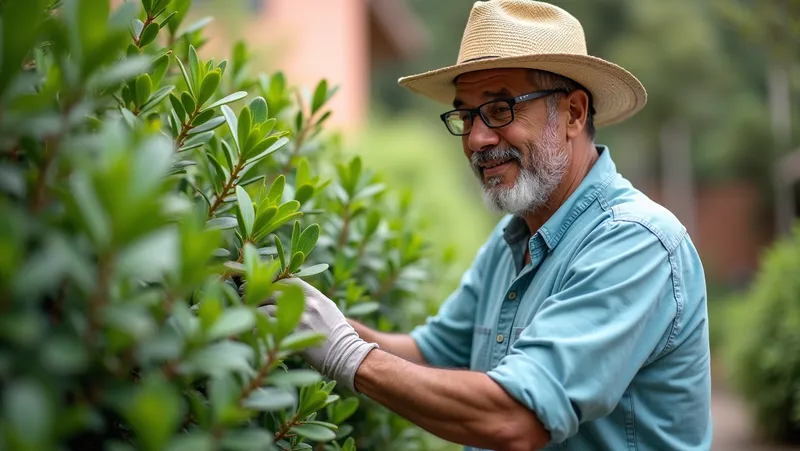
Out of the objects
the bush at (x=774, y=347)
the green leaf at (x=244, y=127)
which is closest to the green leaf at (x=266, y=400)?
the green leaf at (x=244, y=127)

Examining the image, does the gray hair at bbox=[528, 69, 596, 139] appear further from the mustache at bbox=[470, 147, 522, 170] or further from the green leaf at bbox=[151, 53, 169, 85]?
the green leaf at bbox=[151, 53, 169, 85]

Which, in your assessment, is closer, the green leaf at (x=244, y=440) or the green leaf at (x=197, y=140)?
the green leaf at (x=244, y=440)

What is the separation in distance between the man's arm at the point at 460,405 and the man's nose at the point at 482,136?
3.08 ft

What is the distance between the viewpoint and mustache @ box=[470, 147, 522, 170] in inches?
106

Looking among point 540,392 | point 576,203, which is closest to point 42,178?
point 540,392

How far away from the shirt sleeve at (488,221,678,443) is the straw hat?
1.98ft

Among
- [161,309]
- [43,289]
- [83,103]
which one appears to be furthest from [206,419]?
[83,103]

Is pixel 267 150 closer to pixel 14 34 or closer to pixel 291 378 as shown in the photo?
pixel 291 378

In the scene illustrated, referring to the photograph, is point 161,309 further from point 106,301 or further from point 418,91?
point 418,91

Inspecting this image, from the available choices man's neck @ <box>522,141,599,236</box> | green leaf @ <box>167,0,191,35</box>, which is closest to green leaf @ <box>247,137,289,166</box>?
green leaf @ <box>167,0,191,35</box>

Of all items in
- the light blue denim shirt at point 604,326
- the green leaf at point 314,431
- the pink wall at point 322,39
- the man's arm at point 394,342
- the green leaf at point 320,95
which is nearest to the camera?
the green leaf at point 314,431

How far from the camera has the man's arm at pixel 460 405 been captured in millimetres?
1984

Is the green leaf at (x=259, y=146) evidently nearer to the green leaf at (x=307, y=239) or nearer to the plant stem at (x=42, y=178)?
the green leaf at (x=307, y=239)

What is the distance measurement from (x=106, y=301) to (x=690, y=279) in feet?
5.69
